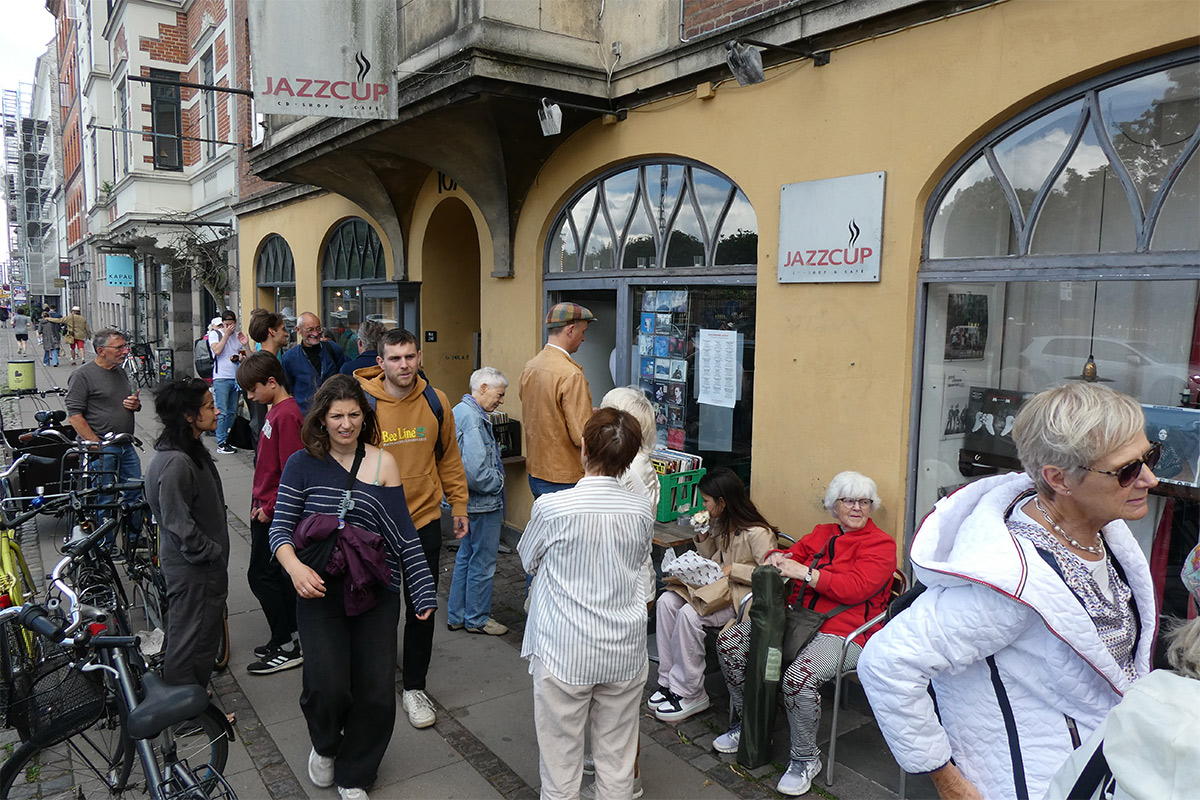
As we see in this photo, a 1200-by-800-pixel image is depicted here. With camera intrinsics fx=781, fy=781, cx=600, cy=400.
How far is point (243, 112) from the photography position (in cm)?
1337

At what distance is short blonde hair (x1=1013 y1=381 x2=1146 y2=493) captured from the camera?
5.62ft

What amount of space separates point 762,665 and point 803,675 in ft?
0.62

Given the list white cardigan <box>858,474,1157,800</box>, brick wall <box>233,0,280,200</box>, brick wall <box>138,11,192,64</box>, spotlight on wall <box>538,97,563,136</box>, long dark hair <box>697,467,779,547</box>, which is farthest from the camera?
brick wall <box>138,11,192,64</box>

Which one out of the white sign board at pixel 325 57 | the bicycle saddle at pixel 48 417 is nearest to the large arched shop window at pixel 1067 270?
the white sign board at pixel 325 57

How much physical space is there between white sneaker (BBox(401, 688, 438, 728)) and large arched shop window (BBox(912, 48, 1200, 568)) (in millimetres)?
2879

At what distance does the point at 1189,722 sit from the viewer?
3.78ft

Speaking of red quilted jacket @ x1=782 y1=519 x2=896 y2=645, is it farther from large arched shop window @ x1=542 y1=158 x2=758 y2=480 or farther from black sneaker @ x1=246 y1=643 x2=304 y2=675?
black sneaker @ x1=246 y1=643 x2=304 y2=675

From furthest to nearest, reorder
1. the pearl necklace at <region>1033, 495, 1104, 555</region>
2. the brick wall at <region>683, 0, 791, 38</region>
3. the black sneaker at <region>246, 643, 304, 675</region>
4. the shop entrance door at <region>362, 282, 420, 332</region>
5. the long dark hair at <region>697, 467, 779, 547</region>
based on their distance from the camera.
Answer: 1. the shop entrance door at <region>362, 282, 420, 332</region>
2. the brick wall at <region>683, 0, 791, 38</region>
3. the black sneaker at <region>246, 643, 304, 675</region>
4. the long dark hair at <region>697, 467, 779, 547</region>
5. the pearl necklace at <region>1033, 495, 1104, 555</region>

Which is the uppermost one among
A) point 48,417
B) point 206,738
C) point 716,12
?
point 716,12

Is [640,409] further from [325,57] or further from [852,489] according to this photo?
[325,57]

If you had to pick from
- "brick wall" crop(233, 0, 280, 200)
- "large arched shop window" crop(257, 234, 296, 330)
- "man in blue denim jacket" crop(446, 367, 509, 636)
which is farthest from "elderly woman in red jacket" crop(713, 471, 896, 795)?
"brick wall" crop(233, 0, 280, 200)

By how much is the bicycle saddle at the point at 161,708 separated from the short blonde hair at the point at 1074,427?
8.57ft

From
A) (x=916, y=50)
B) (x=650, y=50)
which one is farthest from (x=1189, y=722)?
(x=650, y=50)

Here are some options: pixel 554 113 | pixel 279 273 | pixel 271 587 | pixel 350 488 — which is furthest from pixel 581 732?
pixel 279 273
